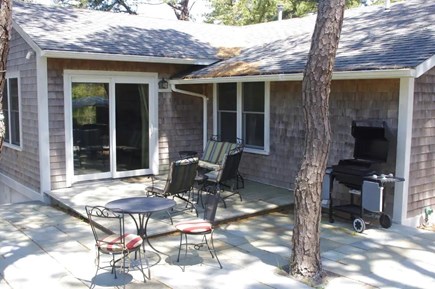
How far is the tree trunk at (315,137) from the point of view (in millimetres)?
4488

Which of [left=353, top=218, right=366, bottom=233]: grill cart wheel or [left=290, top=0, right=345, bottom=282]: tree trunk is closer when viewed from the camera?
[left=290, top=0, right=345, bottom=282]: tree trunk

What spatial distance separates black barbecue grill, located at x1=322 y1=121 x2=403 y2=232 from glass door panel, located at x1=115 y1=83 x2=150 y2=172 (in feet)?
13.9

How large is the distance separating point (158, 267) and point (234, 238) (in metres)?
1.41

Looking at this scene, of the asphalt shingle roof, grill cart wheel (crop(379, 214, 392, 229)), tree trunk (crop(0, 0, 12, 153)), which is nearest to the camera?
tree trunk (crop(0, 0, 12, 153))

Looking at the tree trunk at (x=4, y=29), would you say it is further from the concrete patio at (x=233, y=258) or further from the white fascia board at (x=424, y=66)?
the white fascia board at (x=424, y=66)

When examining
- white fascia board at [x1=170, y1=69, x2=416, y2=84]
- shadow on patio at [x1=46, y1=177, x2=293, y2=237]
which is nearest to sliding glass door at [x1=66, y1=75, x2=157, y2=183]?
shadow on patio at [x1=46, y1=177, x2=293, y2=237]

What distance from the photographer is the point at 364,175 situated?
6.43 meters

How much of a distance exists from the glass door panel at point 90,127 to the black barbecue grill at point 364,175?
447cm

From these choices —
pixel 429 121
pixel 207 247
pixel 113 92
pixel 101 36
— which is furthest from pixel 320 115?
pixel 101 36

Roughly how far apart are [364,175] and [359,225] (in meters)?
0.70

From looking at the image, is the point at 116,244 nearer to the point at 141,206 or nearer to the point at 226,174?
the point at 141,206

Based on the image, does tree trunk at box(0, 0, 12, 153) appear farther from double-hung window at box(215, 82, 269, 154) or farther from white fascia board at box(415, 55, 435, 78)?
double-hung window at box(215, 82, 269, 154)

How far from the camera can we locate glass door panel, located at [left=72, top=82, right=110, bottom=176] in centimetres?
867

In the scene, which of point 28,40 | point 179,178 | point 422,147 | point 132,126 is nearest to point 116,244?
point 179,178
